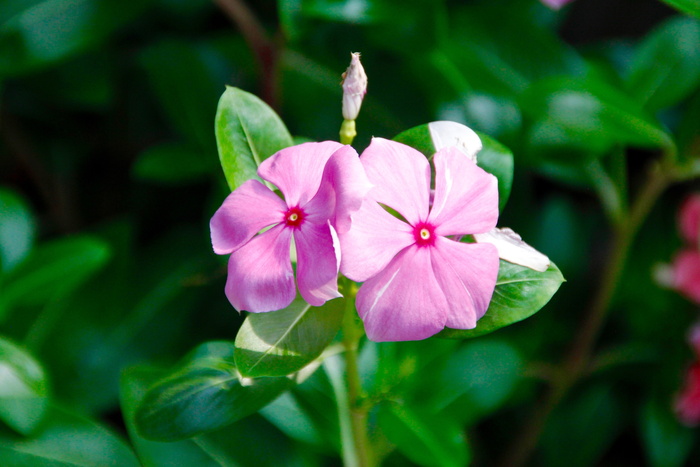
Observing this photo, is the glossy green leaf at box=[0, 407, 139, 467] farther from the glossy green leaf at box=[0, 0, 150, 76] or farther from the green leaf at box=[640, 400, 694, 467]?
the green leaf at box=[640, 400, 694, 467]

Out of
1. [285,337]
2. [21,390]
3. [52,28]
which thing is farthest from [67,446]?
[52,28]

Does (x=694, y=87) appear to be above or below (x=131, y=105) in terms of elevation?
above

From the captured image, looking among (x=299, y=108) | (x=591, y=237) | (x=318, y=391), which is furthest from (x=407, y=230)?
(x=591, y=237)

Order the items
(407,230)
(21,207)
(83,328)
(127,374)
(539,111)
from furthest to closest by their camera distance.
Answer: (83,328) → (21,207) → (539,111) → (127,374) → (407,230)

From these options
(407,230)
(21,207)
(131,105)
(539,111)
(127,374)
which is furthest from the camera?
(131,105)

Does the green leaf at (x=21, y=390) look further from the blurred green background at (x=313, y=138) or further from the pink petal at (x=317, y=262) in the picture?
the pink petal at (x=317, y=262)

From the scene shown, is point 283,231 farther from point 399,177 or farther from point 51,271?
point 51,271

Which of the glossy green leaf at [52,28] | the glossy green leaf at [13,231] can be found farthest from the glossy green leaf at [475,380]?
the glossy green leaf at [52,28]

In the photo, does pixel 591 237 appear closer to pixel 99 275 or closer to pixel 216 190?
pixel 216 190
